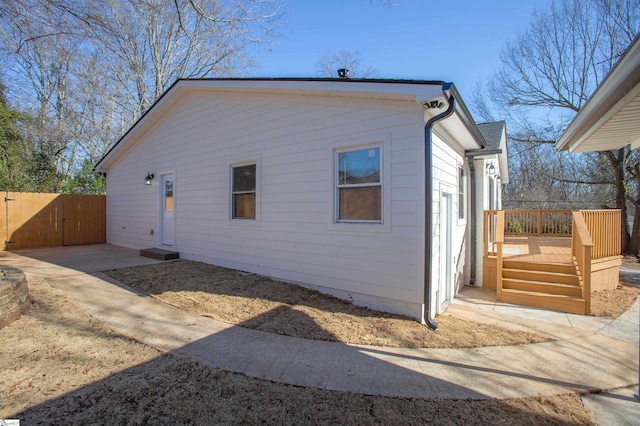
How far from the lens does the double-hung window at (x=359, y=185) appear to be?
16.3 feet

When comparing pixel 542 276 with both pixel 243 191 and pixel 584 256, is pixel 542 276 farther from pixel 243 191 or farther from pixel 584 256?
pixel 243 191

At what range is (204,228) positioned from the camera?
798 centimetres

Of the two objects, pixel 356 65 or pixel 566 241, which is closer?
pixel 566 241

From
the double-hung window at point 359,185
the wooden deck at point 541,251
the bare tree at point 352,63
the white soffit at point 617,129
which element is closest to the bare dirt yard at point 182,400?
the double-hung window at point 359,185

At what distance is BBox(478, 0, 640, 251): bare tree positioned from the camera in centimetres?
1248

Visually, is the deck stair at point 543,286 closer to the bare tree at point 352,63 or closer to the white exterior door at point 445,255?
the white exterior door at point 445,255

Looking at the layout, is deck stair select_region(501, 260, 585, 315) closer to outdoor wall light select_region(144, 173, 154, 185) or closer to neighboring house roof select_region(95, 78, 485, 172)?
neighboring house roof select_region(95, 78, 485, 172)

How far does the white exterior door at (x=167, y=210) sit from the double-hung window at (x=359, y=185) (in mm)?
6165

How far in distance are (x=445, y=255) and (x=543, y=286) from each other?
2196mm

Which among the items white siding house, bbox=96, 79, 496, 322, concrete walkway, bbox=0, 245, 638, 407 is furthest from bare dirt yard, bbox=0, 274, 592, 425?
white siding house, bbox=96, 79, 496, 322

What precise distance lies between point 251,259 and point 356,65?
65.0ft

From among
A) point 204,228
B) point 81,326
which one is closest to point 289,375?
point 81,326

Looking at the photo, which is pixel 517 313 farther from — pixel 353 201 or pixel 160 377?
pixel 160 377

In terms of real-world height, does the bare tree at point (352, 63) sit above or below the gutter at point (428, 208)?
above
